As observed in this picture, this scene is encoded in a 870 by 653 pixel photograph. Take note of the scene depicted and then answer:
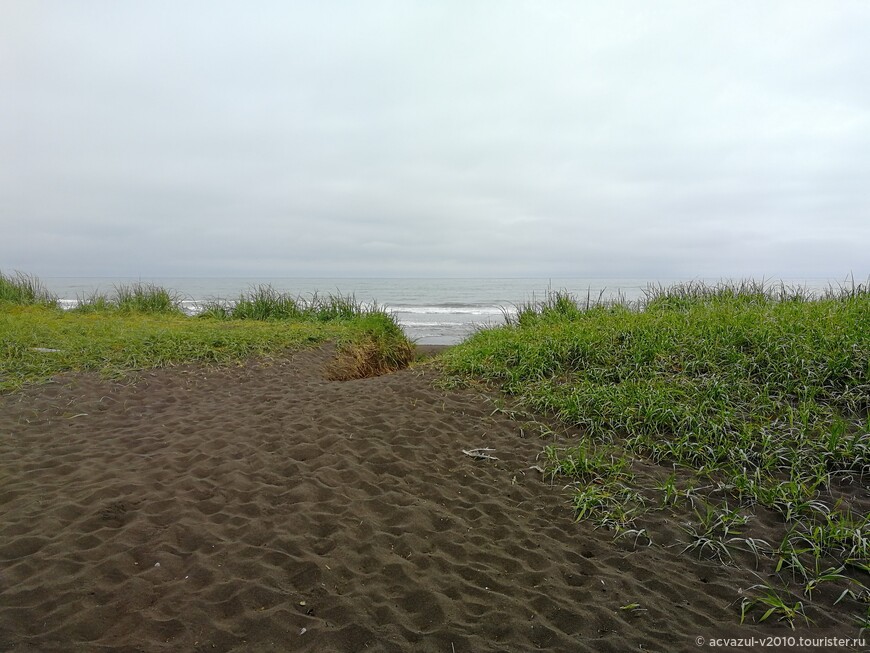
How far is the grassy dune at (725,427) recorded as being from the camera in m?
3.24

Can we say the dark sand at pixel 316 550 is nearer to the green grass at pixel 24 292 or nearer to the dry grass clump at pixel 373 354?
the dry grass clump at pixel 373 354

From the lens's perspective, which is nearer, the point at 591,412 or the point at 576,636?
the point at 576,636

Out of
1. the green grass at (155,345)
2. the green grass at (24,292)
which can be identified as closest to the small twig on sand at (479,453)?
the green grass at (155,345)

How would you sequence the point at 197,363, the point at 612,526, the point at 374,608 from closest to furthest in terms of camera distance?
the point at 374,608
the point at 612,526
the point at 197,363

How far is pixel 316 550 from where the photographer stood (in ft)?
10.7

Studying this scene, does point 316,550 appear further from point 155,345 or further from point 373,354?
point 373,354

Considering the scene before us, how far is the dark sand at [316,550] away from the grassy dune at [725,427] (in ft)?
1.06

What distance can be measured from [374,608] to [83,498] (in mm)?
2480

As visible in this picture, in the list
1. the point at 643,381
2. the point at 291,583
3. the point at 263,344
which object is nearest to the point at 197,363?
the point at 263,344

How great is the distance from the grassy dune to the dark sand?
324 millimetres

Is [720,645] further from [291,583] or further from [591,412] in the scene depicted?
[591,412]

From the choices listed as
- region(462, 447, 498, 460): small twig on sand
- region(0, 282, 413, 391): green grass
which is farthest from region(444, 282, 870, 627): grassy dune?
region(0, 282, 413, 391): green grass

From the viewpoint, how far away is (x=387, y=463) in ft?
14.8

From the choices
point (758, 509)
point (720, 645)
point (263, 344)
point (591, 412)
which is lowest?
point (720, 645)
